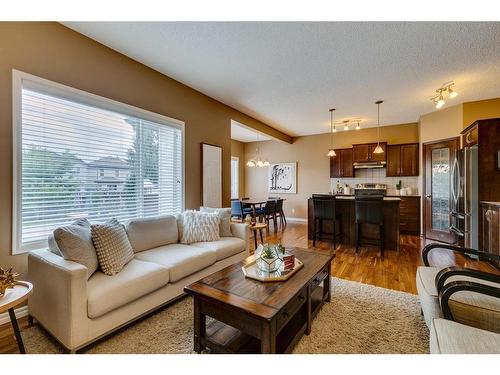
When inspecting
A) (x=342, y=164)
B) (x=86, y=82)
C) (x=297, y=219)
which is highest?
(x=86, y=82)

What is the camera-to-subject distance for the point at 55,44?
2.25 meters

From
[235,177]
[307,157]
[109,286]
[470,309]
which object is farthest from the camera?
[235,177]

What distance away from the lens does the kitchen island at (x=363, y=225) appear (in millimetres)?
3984

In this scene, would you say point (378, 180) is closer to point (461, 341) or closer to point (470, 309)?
point (470, 309)

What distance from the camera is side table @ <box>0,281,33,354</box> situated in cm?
133

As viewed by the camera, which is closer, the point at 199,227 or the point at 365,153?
the point at 199,227

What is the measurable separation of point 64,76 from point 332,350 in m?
3.38

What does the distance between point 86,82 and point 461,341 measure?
362cm

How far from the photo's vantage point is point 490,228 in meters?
3.17

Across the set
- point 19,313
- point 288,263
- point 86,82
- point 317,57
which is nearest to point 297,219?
point 317,57

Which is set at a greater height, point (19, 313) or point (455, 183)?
point (455, 183)

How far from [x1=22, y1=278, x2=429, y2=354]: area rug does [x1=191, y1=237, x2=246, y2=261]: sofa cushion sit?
62cm
